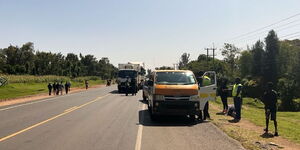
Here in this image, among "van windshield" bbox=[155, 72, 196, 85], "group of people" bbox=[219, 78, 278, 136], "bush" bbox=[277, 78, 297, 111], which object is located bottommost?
"bush" bbox=[277, 78, 297, 111]

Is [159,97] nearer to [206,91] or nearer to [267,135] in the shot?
[206,91]

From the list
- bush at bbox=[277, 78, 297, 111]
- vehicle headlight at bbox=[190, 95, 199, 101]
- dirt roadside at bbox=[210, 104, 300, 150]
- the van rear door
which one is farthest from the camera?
bush at bbox=[277, 78, 297, 111]

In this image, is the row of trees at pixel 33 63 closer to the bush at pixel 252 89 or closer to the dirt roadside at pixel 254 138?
the bush at pixel 252 89

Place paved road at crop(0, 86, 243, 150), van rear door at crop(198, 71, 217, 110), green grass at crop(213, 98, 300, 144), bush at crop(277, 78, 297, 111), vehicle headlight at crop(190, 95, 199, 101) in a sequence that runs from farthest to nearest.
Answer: bush at crop(277, 78, 297, 111) → van rear door at crop(198, 71, 217, 110) → vehicle headlight at crop(190, 95, 199, 101) → green grass at crop(213, 98, 300, 144) → paved road at crop(0, 86, 243, 150)

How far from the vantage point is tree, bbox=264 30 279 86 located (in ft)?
264

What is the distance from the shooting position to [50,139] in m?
9.71

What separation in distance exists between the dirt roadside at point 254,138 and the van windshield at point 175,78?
227 cm

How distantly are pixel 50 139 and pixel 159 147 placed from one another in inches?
131

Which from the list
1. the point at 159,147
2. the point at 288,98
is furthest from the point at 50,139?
the point at 288,98

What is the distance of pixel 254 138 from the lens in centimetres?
1011

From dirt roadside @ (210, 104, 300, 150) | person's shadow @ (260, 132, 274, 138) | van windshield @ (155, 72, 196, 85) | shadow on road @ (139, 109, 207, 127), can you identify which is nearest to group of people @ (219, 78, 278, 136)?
person's shadow @ (260, 132, 274, 138)

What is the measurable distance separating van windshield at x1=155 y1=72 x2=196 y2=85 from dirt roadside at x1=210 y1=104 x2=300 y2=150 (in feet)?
7.44

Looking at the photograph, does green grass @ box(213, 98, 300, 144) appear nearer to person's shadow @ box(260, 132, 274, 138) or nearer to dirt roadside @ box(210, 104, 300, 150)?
person's shadow @ box(260, 132, 274, 138)

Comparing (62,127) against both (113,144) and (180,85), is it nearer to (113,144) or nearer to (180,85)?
(113,144)
